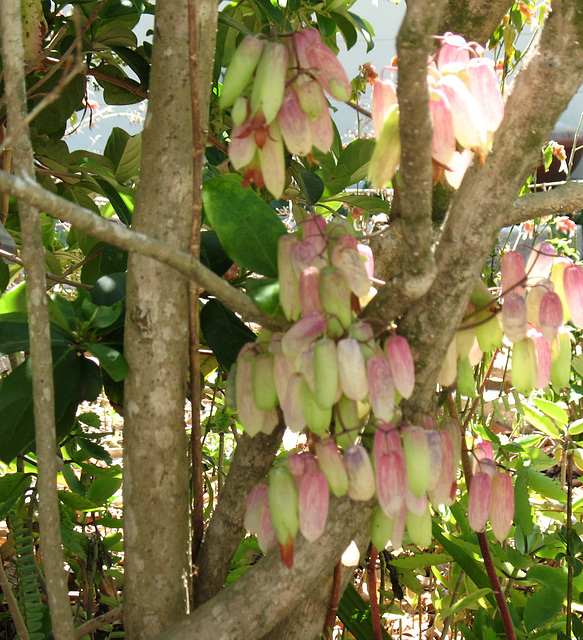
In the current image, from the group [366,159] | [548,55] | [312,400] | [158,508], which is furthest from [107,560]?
[548,55]

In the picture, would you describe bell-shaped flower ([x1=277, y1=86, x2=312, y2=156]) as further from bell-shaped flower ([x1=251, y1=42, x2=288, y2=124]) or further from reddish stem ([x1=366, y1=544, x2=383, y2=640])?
reddish stem ([x1=366, y1=544, x2=383, y2=640])

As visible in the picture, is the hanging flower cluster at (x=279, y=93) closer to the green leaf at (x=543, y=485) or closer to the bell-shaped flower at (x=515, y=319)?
the bell-shaped flower at (x=515, y=319)

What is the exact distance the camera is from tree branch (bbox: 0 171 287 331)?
0.50 m

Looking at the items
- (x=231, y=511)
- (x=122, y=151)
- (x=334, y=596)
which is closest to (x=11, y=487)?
(x=231, y=511)

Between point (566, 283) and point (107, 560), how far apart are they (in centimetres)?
83

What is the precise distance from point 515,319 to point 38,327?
459 mm

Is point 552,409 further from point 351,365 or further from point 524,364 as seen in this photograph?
point 351,365

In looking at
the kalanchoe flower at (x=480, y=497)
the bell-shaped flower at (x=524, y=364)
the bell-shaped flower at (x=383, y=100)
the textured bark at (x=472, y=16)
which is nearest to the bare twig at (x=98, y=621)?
the kalanchoe flower at (x=480, y=497)

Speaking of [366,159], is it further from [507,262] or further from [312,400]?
[312,400]

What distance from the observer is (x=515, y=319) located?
0.68 meters

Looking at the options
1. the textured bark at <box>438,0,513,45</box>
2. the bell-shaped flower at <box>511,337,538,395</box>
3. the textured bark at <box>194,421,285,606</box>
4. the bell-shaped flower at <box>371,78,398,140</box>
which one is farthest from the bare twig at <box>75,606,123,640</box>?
the textured bark at <box>438,0,513,45</box>

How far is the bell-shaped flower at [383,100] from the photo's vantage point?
0.61 m

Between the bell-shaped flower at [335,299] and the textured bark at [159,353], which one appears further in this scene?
the textured bark at [159,353]

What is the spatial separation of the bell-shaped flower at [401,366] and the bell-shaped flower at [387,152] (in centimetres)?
15
